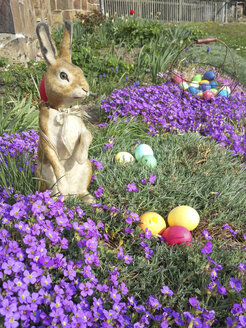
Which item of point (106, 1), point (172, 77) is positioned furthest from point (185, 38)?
point (106, 1)

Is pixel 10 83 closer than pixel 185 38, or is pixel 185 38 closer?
pixel 10 83

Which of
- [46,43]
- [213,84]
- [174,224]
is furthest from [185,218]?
[213,84]

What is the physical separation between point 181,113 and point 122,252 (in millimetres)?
2566

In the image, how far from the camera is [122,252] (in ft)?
5.70

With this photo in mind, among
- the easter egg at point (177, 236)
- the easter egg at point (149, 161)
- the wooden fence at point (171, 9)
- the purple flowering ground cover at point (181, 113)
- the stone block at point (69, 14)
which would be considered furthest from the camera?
the wooden fence at point (171, 9)

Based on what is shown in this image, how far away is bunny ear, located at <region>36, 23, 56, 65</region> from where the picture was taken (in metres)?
1.68

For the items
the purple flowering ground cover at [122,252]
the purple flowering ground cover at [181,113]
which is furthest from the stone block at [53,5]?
the purple flowering ground cover at [122,252]

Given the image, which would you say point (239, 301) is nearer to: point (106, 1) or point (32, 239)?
point (32, 239)

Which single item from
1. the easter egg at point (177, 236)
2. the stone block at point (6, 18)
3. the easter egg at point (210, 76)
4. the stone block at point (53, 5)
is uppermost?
the stone block at point (53, 5)

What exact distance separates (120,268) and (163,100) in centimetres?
286

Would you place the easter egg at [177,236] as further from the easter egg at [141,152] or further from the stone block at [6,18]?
the stone block at [6,18]

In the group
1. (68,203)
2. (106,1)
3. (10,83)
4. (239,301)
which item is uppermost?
(106,1)

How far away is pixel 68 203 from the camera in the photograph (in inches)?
82.0

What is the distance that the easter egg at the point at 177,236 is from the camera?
6.39 feet
